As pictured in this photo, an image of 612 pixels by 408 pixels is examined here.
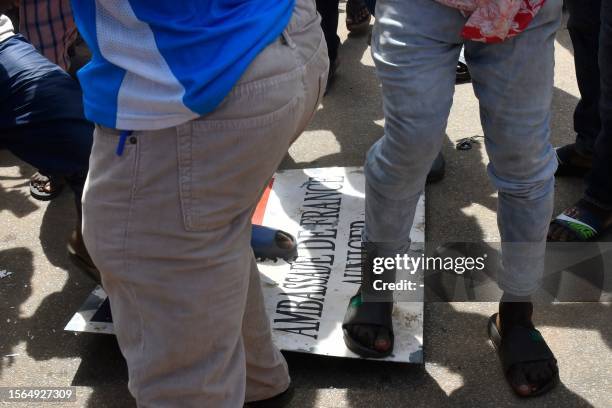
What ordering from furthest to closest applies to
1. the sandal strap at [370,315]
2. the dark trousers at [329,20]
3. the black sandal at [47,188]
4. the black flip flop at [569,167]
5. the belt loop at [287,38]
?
the dark trousers at [329,20]
the black sandal at [47,188]
the black flip flop at [569,167]
the sandal strap at [370,315]
the belt loop at [287,38]

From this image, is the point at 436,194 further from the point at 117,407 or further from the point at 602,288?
the point at 117,407

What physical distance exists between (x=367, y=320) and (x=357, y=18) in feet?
8.83

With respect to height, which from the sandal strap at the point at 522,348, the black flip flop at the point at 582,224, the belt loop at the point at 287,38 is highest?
the belt loop at the point at 287,38

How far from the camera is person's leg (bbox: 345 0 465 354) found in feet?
5.69

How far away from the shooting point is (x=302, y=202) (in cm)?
287

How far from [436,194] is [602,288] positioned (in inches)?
29.4

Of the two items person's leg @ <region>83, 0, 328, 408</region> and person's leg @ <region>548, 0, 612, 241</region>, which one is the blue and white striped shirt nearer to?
person's leg @ <region>83, 0, 328, 408</region>

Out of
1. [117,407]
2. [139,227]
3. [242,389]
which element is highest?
[139,227]

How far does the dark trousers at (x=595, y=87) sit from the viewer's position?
2436mm

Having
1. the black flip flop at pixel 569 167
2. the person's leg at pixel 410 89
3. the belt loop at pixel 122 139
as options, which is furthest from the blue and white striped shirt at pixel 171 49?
the black flip flop at pixel 569 167

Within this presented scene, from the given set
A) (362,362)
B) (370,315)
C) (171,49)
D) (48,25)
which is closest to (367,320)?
(370,315)

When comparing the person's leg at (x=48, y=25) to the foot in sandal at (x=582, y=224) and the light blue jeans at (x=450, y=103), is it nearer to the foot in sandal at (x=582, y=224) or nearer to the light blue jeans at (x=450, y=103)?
the light blue jeans at (x=450, y=103)

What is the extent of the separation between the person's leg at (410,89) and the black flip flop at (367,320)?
11.8 inches

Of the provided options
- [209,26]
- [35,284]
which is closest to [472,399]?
[209,26]
